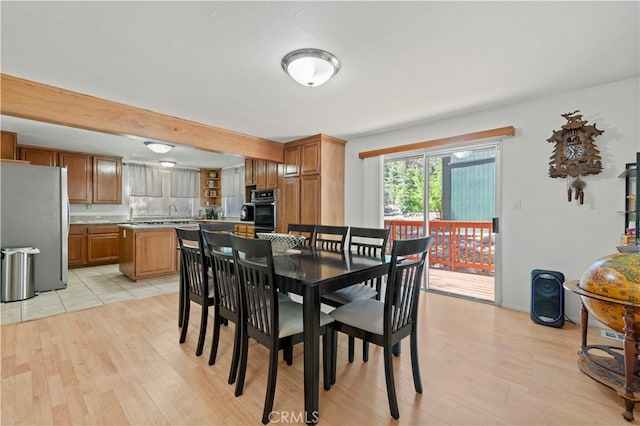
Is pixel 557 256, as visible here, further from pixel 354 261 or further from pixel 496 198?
pixel 354 261

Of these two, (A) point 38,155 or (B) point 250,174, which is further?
(B) point 250,174

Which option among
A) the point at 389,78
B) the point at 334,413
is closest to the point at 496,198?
the point at 389,78

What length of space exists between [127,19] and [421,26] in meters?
1.79

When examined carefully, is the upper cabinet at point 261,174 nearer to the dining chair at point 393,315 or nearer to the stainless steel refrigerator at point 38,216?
the stainless steel refrigerator at point 38,216

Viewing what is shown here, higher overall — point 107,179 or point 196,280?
point 107,179

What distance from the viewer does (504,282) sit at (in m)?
3.26

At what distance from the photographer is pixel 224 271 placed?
192 centimetres

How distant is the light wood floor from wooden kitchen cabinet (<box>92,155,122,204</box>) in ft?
12.2

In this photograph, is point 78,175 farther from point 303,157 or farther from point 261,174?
point 303,157

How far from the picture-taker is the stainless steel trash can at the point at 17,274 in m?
3.43

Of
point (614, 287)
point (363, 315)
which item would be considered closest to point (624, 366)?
point (614, 287)

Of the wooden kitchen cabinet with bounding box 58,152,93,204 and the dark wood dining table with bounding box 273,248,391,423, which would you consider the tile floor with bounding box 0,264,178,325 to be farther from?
the dark wood dining table with bounding box 273,248,391,423

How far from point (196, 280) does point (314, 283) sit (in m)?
1.38

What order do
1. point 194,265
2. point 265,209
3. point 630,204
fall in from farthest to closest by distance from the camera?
1. point 265,209
2. point 630,204
3. point 194,265
